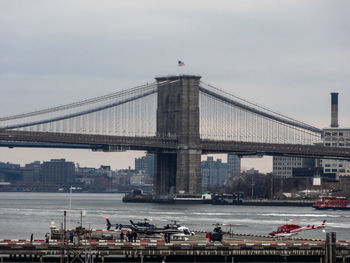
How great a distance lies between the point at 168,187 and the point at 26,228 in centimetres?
8142

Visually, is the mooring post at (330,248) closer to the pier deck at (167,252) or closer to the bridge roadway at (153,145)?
the pier deck at (167,252)

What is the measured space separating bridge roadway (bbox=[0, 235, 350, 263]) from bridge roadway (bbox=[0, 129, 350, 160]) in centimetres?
8205

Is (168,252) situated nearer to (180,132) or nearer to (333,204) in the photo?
(333,204)

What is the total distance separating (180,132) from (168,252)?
106m

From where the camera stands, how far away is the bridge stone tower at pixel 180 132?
529 feet

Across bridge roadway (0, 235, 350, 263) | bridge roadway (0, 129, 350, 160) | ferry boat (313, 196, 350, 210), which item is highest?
bridge roadway (0, 129, 350, 160)

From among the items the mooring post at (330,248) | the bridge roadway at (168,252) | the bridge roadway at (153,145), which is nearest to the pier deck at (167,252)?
the bridge roadway at (168,252)

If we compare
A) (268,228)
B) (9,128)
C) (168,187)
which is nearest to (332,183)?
(168,187)

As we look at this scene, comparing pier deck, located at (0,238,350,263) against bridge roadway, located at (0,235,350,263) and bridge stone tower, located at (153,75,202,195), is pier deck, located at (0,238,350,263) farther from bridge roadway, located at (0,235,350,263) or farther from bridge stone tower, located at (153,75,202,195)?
bridge stone tower, located at (153,75,202,195)

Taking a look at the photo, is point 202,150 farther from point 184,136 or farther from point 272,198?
point 272,198

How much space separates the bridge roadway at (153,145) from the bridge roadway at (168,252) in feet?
269

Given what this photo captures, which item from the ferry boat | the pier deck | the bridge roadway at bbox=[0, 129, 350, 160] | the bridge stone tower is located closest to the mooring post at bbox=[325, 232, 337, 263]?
the pier deck

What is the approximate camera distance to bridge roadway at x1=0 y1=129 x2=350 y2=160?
140625 mm

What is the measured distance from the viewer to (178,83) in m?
165
